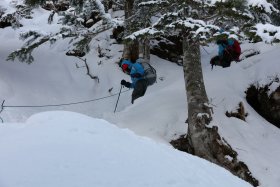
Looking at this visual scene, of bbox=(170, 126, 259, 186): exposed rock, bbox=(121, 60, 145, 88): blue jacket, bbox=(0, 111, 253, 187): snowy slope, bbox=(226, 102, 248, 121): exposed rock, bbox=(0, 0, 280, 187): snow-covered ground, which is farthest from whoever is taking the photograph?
bbox=(121, 60, 145, 88): blue jacket

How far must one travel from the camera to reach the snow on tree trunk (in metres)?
8.59

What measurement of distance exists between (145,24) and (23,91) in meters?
5.23

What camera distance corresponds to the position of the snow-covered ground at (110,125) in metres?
3.67

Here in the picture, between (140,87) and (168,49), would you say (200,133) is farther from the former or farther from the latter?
(168,49)

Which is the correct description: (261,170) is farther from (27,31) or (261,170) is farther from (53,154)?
(27,31)

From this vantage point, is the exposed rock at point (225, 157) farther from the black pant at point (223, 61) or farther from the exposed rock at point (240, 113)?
the black pant at point (223, 61)

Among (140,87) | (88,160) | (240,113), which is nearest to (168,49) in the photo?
(140,87)

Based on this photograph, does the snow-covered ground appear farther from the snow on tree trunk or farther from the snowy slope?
the snow on tree trunk

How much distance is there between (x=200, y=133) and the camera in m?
8.78

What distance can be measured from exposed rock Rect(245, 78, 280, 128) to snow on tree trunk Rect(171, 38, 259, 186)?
282 cm

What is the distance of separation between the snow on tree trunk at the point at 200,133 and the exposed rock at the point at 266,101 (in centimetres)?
282

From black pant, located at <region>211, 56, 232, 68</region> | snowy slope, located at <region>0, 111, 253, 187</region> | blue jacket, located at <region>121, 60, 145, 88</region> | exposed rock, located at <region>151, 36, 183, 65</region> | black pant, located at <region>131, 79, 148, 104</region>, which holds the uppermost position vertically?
snowy slope, located at <region>0, 111, 253, 187</region>

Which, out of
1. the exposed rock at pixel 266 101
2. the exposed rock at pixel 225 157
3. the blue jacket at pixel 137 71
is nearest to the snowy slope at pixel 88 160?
the exposed rock at pixel 225 157

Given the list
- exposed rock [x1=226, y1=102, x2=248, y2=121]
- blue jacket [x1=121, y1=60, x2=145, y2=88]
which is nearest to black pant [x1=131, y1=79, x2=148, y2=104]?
blue jacket [x1=121, y1=60, x2=145, y2=88]
